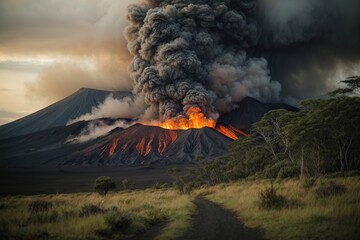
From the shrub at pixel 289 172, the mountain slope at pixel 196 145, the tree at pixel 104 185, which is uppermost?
the mountain slope at pixel 196 145

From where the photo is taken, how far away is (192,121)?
144000mm

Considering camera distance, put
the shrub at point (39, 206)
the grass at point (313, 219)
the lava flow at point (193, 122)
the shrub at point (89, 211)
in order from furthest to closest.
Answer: the lava flow at point (193, 122), the shrub at point (39, 206), the shrub at point (89, 211), the grass at point (313, 219)

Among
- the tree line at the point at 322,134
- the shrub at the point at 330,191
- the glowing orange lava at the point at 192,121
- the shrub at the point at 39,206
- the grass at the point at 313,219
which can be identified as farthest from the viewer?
the glowing orange lava at the point at 192,121

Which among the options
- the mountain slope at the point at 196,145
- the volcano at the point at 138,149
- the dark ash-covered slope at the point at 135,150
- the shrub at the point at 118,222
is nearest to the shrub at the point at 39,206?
the shrub at the point at 118,222

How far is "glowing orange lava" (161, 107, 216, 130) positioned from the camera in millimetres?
131725

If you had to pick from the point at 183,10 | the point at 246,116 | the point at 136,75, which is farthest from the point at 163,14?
the point at 246,116

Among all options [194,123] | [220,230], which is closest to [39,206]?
[220,230]

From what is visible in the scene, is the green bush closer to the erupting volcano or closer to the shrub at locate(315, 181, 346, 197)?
the shrub at locate(315, 181, 346, 197)

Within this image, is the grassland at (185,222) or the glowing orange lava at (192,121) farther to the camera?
the glowing orange lava at (192,121)

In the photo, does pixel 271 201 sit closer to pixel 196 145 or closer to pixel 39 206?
pixel 39 206

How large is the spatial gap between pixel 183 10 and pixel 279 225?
11291 centimetres

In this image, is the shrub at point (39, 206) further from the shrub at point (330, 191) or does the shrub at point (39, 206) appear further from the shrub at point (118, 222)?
the shrub at point (330, 191)

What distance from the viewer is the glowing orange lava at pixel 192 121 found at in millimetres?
131725

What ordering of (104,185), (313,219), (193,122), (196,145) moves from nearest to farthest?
1. (313,219)
2. (104,185)
3. (196,145)
4. (193,122)
